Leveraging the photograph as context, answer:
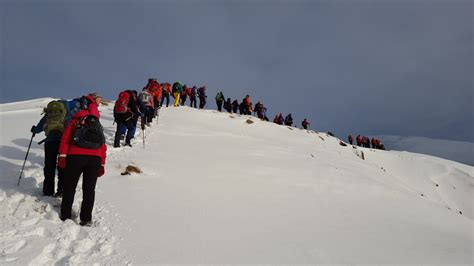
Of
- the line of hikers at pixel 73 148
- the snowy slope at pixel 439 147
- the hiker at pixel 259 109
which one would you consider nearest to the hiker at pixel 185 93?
the hiker at pixel 259 109

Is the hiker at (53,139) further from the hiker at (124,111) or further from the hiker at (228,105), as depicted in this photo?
the hiker at (228,105)

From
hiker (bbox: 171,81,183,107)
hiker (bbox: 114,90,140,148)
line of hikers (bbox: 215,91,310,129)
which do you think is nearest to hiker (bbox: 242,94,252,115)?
line of hikers (bbox: 215,91,310,129)

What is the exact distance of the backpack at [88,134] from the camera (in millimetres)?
5246

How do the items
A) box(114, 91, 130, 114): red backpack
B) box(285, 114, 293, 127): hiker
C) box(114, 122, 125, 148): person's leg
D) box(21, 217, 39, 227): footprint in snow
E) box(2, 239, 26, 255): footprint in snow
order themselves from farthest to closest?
box(285, 114, 293, 127): hiker, box(114, 122, 125, 148): person's leg, box(114, 91, 130, 114): red backpack, box(21, 217, 39, 227): footprint in snow, box(2, 239, 26, 255): footprint in snow

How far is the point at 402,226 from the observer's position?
24.0 ft

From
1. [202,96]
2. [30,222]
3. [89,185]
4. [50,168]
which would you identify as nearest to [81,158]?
[89,185]

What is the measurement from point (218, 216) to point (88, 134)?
2901 mm

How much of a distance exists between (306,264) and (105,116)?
53.7 feet

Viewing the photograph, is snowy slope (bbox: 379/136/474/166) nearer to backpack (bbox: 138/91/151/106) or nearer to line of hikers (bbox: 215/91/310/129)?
line of hikers (bbox: 215/91/310/129)

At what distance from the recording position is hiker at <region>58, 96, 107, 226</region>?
5.25 meters

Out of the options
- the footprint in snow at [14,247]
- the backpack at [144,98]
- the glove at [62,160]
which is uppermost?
the backpack at [144,98]

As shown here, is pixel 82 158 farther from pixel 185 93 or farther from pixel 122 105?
pixel 185 93

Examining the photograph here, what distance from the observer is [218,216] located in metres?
6.47

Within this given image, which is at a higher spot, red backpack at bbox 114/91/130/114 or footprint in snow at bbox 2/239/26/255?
red backpack at bbox 114/91/130/114
